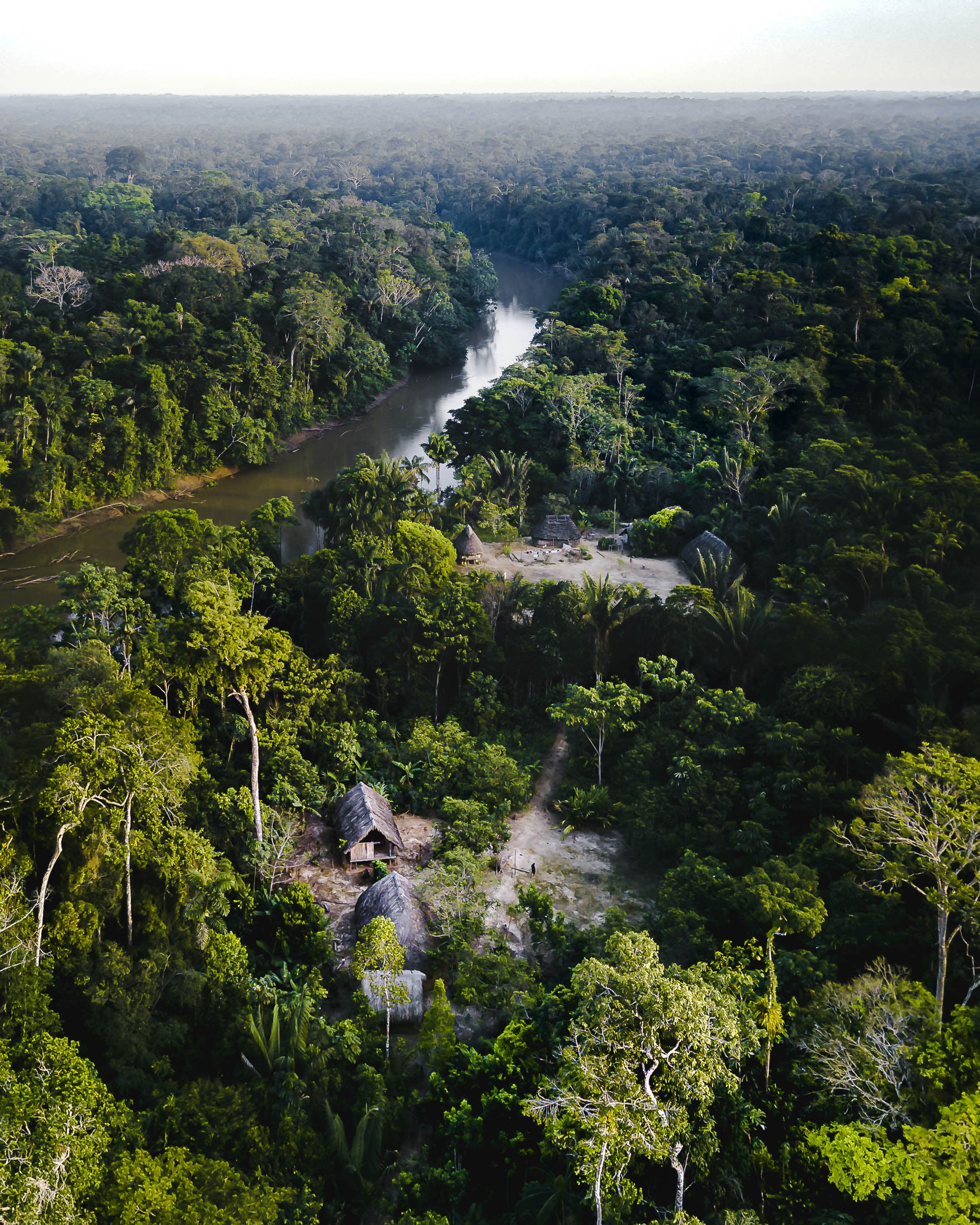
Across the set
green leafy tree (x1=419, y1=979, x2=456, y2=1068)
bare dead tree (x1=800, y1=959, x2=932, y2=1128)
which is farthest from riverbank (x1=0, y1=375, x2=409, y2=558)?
bare dead tree (x1=800, y1=959, x2=932, y2=1128)

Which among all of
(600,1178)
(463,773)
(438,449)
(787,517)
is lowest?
(463,773)

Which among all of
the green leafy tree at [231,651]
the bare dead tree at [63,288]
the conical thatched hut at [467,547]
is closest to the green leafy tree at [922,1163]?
the green leafy tree at [231,651]

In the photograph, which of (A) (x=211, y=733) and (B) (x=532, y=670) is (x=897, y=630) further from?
(A) (x=211, y=733)

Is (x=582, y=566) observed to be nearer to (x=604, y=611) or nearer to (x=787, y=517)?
(x=787, y=517)

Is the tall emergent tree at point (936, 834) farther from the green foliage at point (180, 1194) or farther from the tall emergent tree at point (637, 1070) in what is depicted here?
the green foliage at point (180, 1194)

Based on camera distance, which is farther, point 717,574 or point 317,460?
point 317,460

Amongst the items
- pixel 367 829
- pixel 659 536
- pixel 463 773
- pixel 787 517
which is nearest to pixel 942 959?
pixel 367 829
